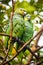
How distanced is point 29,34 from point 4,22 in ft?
0.51

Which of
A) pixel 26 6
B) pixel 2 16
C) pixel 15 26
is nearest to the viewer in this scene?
pixel 26 6

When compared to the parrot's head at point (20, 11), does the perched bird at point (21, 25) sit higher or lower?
lower

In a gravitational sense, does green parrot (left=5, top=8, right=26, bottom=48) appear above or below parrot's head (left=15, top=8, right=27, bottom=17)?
below

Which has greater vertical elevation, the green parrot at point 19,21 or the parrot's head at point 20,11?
the parrot's head at point 20,11

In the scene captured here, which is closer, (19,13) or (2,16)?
(19,13)

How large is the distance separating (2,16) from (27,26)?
0.16m

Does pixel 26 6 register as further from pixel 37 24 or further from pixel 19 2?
pixel 37 24

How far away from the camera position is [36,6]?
660 millimetres

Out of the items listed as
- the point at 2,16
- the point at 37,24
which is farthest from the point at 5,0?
the point at 37,24

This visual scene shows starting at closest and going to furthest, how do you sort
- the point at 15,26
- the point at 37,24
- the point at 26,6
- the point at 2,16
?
the point at 26,6 → the point at 15,26 → the point at 2,16 → the point at 37,24

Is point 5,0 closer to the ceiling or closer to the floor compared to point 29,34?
closer to the ceiling

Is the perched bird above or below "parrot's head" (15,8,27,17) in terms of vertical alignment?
below

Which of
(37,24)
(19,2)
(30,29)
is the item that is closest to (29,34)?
(30,29)

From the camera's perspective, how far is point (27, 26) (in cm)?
70
